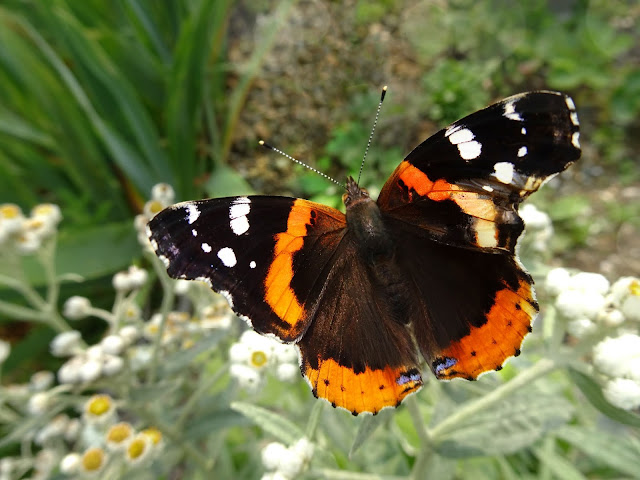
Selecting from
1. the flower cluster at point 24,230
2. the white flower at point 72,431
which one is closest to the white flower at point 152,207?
the flower cluster at point 24,230

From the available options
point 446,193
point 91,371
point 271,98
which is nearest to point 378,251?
point 446,193

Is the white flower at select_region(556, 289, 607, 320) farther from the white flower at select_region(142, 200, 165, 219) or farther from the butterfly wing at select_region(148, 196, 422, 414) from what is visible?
the white flower at select_region(142, 200, 165, 219)

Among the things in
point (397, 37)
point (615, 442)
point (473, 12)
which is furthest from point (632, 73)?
point (615, 442)

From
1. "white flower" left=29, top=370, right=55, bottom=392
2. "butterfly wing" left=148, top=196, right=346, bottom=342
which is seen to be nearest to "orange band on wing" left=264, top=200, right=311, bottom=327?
"butterfly wing" left=148, top=196, right=346, bottom=342

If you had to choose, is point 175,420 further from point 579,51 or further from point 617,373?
point 579,51

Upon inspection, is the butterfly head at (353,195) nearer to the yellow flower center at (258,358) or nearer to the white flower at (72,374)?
the yellow flower center at (258,358)

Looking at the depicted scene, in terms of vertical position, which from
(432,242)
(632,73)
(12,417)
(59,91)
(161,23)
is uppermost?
(632,73)
